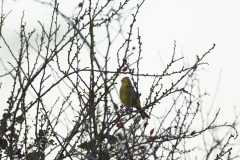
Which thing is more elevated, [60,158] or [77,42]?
[77,42]

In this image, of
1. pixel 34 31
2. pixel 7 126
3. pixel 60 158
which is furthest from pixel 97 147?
pixel 34 31

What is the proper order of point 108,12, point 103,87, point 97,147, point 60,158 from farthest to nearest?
point 108,12, point 103,87, point 60,158, point 97,147

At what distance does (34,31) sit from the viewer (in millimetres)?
4816

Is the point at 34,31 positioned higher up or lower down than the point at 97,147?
higher up

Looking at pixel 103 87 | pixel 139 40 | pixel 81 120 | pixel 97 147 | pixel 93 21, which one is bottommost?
pixel 97 147

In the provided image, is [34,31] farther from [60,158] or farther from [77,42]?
[60,158]

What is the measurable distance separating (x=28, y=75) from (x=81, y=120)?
62 centimetres

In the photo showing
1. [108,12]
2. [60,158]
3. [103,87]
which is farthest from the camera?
[108,12]

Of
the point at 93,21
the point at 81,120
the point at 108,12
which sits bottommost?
the point at 81,120

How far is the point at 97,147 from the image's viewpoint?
3693 mm

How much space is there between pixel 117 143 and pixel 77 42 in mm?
1076

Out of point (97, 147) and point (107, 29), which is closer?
point (97, 147)

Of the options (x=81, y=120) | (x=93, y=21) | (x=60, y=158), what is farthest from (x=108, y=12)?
(x=60, y=158)

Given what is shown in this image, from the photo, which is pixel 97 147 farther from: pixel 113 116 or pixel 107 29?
pixel 107 29
